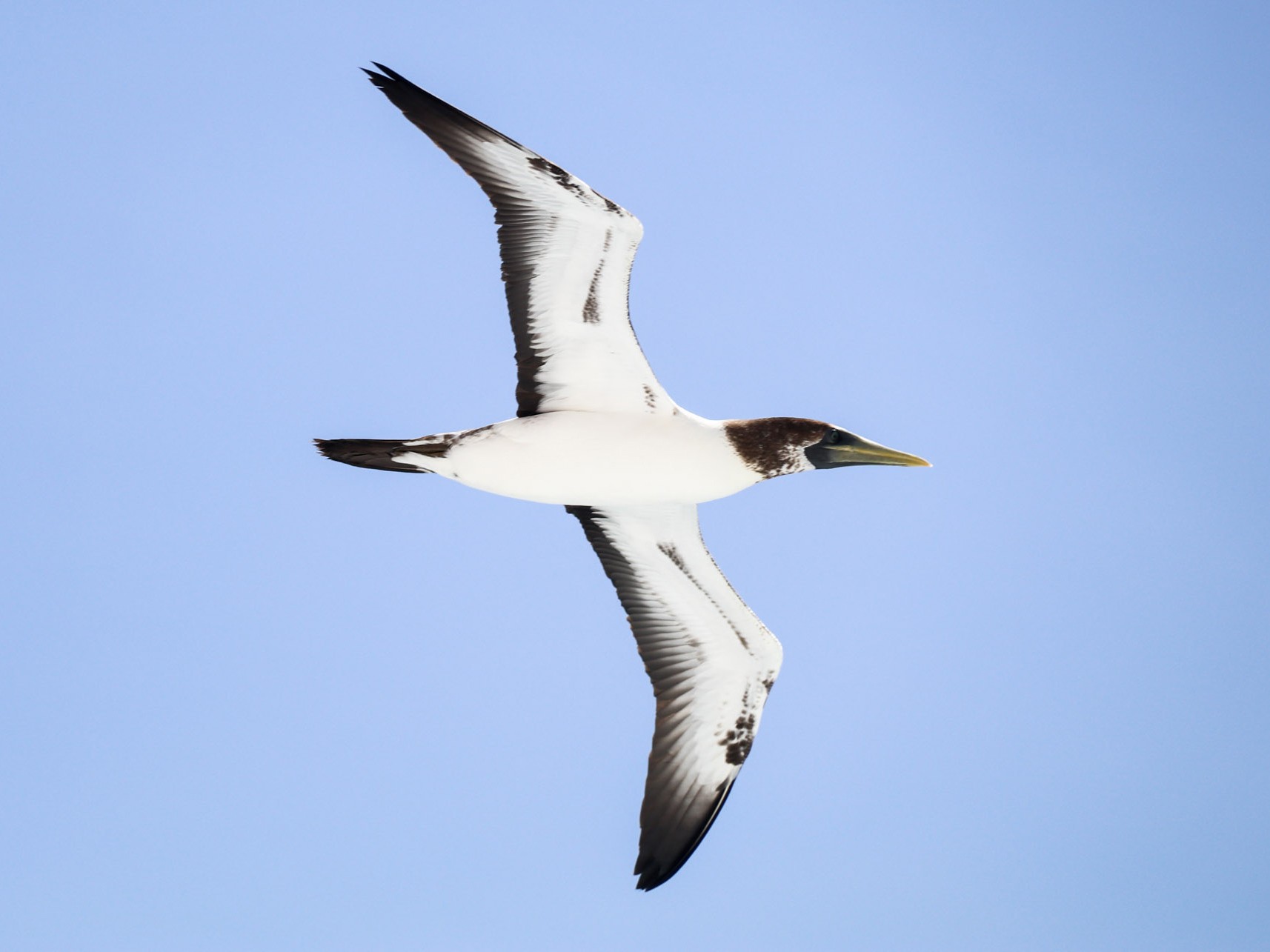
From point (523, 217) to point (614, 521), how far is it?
9.78ft

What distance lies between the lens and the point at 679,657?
1105 centimetres

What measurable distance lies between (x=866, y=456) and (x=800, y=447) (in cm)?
67

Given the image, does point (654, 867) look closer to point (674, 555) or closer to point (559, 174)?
point (674, 555)

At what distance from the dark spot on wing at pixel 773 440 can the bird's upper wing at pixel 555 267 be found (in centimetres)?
66

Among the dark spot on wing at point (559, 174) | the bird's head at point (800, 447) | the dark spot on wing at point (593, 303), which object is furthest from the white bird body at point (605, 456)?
the dark spot on wing at point (559, 174)

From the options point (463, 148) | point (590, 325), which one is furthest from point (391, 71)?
point (590, 325)

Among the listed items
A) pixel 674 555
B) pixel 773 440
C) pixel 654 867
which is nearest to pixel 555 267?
pixel 773 440

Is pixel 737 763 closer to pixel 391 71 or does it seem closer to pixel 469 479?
pixel 469 479

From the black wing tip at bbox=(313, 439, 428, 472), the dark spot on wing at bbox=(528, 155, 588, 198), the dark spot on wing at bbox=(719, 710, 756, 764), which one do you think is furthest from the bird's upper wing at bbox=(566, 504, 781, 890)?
the dark spot on wing at bbox=(528, 155, 588, 198)

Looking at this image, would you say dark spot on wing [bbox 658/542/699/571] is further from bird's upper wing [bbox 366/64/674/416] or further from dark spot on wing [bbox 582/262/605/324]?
dark spot on wing [bbox 582/262/605/324]

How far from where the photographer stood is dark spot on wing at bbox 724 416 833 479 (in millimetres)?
9938

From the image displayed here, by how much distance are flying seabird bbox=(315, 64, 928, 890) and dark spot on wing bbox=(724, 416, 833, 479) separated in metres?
0.01

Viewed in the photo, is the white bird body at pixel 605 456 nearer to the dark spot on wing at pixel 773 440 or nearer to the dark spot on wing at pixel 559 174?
the dark spot on wing at pixel 773 440

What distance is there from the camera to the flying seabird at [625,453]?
30.9 ft
